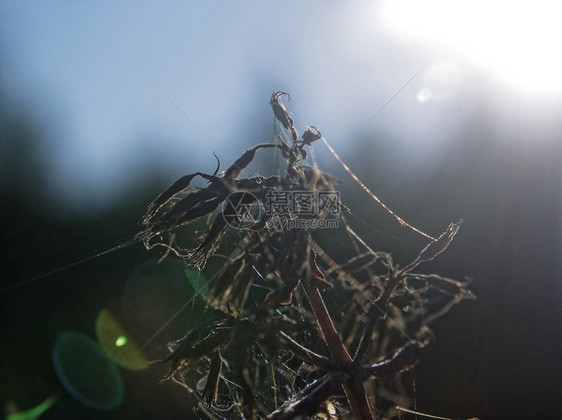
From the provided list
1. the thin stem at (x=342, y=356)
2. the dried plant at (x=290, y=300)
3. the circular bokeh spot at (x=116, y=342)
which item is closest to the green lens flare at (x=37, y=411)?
the circular bokeh spot at (x=116, y=342)

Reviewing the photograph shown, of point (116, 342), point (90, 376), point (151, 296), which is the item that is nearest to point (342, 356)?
point (116, 342)

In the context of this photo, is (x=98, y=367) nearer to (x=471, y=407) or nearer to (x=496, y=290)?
(x=471, y=407)

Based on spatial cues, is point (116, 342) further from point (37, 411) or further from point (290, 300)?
point (290, 300)

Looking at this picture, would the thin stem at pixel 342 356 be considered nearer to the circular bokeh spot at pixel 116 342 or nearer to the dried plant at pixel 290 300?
the dried plant at pixel 290 300

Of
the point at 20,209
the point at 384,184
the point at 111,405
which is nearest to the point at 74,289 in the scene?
the point at 111,405

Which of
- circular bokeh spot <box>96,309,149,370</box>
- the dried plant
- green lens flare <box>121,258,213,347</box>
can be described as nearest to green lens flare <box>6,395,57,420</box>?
circular bokeh spot <box>96,309,149,370</box>

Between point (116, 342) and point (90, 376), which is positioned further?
point (90, 376)

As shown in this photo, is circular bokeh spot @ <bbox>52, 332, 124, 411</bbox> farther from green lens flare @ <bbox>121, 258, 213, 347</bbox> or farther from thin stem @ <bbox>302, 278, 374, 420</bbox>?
thin stem @ <bbox>302, 278, 374, 420</bbox>

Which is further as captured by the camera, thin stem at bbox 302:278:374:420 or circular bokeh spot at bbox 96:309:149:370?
circular bokeh spot at bbox 96:309:149:370
